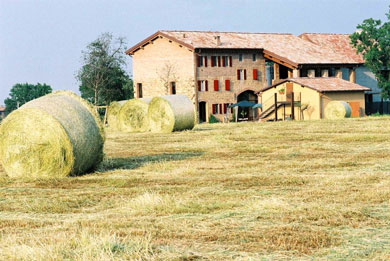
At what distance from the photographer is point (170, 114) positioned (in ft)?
122

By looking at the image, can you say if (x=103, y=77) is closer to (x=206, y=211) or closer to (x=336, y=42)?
(x=336, y=42)

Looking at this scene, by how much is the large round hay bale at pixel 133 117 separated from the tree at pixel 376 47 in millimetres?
35854

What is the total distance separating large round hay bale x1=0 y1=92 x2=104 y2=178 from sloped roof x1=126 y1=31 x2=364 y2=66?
1962 inches

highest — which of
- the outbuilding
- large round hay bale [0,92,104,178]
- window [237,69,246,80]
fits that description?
window [237,69,246,80]

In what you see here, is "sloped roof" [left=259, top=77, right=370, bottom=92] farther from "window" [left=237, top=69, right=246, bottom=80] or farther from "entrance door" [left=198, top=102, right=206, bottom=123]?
"entrance door" [left=198, top=102, right=206, bottom=123]

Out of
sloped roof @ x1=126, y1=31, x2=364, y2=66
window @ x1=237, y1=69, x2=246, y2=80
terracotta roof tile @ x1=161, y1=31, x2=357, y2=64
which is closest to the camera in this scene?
sloped roof @ x1=126, y1=31, x2=364, y2=66

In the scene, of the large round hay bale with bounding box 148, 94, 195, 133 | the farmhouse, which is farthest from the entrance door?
the large round hay bale with bounding box 148, 94, 195, 133

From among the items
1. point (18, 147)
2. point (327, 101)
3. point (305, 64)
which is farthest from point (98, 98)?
point (18, 147)

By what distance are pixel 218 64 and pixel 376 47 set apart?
16730mm

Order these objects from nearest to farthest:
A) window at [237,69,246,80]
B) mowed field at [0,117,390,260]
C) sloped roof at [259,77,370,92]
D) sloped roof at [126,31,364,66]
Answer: mowed field at [0,117,390,260] < sloped roof at [259,77,370,92] < sloped roof at [126,31,364,66] < window at [237,69,246,80]

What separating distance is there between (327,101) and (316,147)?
39005 mm

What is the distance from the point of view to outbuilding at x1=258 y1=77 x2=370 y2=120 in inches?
2325

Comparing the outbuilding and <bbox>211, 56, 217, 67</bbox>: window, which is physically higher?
<bbox>211, 56, 217, 67</bbox>: window

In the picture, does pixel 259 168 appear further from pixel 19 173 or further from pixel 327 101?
pixel 327 101
